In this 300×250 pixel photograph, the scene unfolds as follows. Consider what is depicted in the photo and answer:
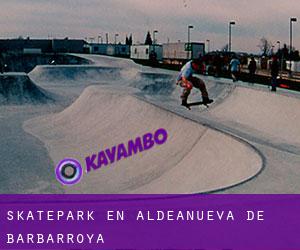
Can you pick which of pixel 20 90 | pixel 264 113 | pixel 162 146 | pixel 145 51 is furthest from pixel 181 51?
pixel 162 146

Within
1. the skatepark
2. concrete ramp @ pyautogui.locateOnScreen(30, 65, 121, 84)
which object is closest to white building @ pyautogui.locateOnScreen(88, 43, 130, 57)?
concrete ramp @ pyautogui.locateOnScreen(30, 65, 121, 84)

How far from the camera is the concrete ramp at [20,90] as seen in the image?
2512 cm

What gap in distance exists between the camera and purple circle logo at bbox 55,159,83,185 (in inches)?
458

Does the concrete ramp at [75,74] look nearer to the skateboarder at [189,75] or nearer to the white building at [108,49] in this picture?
the skateboarder at [189,75]

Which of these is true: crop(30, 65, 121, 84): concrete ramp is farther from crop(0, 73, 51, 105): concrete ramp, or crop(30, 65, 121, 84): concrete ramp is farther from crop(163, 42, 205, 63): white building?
crop(163, 42, 205, 63): white building

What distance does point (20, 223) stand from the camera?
5.51 m

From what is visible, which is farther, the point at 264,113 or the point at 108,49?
the point at 108,49

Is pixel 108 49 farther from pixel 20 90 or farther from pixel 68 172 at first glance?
pixel 68 172

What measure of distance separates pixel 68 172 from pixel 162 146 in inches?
108

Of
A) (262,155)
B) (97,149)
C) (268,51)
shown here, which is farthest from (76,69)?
(268,51)

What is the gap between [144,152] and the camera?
12664 mm

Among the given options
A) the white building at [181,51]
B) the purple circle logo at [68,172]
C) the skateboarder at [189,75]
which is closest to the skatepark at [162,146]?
the purple circle logo at [68,172]

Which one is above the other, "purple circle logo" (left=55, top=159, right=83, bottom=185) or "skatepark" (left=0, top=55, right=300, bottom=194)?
"skatepark" (left=0, top=55, right=300, bottom=194)

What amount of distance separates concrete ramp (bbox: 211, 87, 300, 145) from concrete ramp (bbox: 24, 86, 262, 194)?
106 inches
